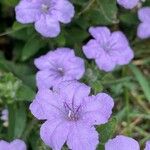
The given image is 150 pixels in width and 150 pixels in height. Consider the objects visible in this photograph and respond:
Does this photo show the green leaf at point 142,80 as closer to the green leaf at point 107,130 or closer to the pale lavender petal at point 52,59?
the pale lavender petal at point 52,59

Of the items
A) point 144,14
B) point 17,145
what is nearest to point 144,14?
point 144,14

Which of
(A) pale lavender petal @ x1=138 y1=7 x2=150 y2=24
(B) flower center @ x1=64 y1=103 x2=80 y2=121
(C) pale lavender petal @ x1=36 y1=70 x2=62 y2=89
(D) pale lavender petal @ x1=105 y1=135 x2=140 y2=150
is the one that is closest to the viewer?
(D) pale lavender petal @ x1=105 y1=135 x2=140 y2=150

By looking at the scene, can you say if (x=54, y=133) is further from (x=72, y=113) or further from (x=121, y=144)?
(x=121, y=144)

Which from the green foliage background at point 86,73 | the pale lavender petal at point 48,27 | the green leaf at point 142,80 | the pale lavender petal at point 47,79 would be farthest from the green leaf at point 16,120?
the green leaf at point 142,80

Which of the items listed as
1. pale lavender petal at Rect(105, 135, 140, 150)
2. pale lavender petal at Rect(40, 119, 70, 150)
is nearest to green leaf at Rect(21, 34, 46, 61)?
pale lavender petal at Rect(40, 119, 70, 150)

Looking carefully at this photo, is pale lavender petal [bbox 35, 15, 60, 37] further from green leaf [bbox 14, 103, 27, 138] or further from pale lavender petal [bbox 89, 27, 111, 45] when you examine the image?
green leaf [bbox 14, 103, 27, 138]

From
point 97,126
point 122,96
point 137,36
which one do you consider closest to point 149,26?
point 137,36
